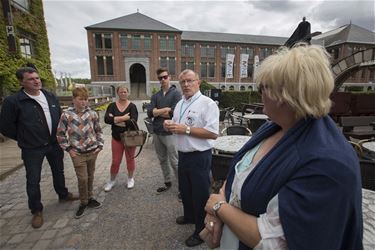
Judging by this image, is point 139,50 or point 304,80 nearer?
point 304,80

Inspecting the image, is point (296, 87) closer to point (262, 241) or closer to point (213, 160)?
point (262, 241)

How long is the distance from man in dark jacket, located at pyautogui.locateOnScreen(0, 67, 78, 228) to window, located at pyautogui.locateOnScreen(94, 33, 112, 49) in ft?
119

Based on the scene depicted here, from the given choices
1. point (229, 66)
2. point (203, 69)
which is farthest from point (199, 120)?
point (203, 69)

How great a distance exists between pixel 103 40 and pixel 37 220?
3709 centimetres

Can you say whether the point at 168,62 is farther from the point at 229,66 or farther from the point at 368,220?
the point at 368,220

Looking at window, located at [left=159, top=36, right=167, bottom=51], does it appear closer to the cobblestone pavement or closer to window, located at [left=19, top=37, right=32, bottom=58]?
window, located at [left=19, top=37, right=32, bottom=58]

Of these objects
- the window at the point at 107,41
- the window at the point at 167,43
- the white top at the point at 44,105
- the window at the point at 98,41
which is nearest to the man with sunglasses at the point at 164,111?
the white top at the point at 44,105

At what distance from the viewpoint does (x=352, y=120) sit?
626cm

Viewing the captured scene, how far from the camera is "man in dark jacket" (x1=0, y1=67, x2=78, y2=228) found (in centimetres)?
276

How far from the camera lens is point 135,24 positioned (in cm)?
3562

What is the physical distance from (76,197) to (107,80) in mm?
35339

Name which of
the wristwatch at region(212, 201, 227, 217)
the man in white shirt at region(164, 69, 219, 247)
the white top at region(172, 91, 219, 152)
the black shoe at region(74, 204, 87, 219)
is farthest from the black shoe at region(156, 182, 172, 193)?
the wristwatch at region(212, 201, 227, 217)

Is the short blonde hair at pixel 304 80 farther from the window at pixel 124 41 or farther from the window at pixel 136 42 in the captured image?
the window at pixel 124 41

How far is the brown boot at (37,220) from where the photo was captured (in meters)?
2.83
